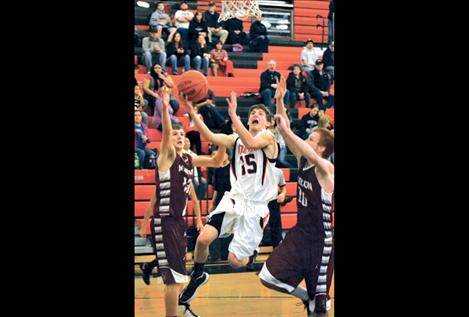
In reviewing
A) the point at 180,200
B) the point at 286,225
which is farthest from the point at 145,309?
the point at 286,225

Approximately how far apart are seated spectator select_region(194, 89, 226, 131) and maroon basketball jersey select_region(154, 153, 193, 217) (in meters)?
0.33

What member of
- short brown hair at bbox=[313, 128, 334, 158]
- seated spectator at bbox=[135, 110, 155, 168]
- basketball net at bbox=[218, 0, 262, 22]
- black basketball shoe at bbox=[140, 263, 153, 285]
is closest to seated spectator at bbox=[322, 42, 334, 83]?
short brown hair at bbox=[313, 128, 334, 158]

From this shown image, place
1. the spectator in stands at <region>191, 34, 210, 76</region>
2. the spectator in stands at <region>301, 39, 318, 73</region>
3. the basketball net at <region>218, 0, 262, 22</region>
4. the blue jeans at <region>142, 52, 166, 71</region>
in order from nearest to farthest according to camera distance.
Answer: the blue jeans at <region>142, 52, 166, 71</region> < the spectator in stands at <region>191, 34, 210, 76</region> < the basketball net at <region>218, 0, 262, 22</region> < the spectator in stands at <region>301, 39, 318, 73</region>

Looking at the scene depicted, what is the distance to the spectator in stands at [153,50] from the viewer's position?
259 inches

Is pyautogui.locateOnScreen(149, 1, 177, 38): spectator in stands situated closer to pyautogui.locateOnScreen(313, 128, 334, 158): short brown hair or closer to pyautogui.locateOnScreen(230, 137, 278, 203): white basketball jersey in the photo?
pyautogui.locateOnScreen(230, 137, 278, 203): white basketball jersey

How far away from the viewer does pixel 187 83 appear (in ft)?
21.5

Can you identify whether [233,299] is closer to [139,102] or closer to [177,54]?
[139,102]

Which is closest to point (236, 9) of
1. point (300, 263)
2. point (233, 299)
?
point (300, 263)

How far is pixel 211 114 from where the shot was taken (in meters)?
6.62

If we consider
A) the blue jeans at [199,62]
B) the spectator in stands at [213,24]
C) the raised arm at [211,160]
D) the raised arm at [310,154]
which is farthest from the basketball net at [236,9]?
the raised arm at [211,160]

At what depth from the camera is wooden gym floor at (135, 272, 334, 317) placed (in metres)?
6.42

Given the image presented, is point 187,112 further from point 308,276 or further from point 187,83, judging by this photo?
point 308,276

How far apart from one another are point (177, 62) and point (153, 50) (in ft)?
0.72

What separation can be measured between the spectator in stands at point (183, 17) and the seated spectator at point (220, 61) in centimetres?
30
